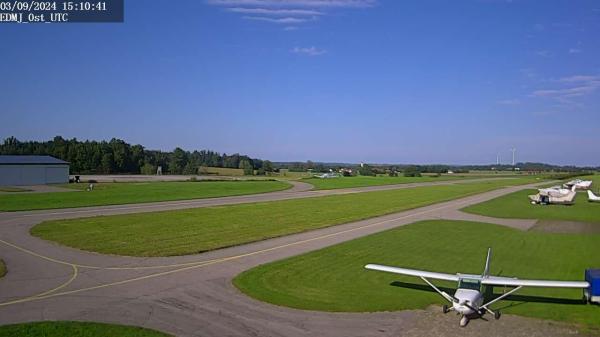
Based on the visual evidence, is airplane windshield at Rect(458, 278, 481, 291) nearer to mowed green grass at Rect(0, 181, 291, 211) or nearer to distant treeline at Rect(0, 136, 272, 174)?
mowed green grass at Rect(0, 181, 291, 211)

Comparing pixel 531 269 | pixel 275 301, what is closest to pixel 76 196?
pixel 275 301

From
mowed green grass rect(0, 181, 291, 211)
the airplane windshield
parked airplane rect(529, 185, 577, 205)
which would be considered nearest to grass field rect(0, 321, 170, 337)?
the airplane windshield

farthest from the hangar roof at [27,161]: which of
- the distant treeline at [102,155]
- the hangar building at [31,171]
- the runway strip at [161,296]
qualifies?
the runway strip at [161,296]

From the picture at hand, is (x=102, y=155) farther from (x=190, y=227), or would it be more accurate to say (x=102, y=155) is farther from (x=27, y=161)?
(x=190, y=227)

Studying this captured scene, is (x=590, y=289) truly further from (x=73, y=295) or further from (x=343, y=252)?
(x=73, y=295)

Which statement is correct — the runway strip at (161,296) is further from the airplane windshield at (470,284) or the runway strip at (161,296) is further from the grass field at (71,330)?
the airplane windshield at (470,284)

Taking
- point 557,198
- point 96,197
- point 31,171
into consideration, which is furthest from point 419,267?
point 31,171
